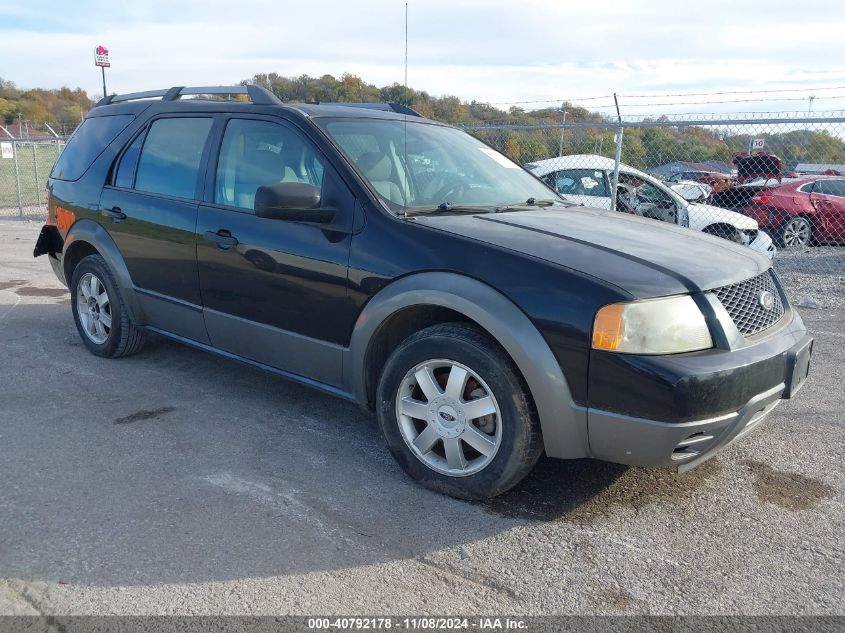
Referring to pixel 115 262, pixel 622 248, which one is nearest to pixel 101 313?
pixel 115 262

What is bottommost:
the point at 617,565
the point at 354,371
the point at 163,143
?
the point at 617,565

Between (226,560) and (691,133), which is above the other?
(691,133)

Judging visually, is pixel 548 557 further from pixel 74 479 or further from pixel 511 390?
pixel 74 479

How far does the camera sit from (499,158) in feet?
15.4

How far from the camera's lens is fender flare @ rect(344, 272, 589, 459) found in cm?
290

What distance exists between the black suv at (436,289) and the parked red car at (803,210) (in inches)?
347

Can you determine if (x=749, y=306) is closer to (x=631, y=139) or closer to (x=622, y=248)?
(x=622, y=248)

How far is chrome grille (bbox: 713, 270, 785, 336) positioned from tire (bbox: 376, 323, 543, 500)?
95 cm

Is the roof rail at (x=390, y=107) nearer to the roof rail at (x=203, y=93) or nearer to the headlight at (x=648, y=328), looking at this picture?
the roof rail at (x=203, y=93)

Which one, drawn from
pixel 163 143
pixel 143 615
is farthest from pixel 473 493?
pixel 163 143

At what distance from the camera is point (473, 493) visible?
10.5ft

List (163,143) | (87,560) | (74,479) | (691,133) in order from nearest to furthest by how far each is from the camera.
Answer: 1. (87,560)
2. (74,479)
3. (163,143)
4. (691,133)

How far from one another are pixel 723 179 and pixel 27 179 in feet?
77.2

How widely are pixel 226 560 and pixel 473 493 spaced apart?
1.09 m
